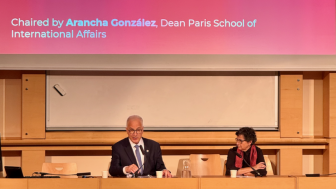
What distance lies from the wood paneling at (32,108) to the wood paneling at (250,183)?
261cm

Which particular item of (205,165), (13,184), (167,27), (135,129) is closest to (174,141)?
(205,165)

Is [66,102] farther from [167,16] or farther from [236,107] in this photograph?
[236,107]

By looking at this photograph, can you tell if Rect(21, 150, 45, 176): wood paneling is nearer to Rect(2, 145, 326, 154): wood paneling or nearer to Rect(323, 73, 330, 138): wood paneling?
Rect(2, 145, 326, 154): wood paneling

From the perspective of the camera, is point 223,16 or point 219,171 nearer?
point 219,171

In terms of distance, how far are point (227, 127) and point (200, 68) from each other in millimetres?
853

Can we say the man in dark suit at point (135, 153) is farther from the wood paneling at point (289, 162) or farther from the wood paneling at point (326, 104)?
the wood paneling at point (326, 104)

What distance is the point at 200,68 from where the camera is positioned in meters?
4.83

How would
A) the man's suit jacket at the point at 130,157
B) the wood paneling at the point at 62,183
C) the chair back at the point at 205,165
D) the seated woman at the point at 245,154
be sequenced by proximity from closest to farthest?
Result: the wood paneling at the point at 62,183
the man's suit jacket at the point at 130,157
the seated woman at the point at 245,154
the chair back at the point at 205,165

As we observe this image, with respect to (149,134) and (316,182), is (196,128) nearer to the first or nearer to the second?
(149,134)

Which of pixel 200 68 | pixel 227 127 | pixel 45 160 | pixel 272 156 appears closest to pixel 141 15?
pixel 200 68

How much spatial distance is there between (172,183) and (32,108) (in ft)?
8.47

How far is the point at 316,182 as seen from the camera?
304cm

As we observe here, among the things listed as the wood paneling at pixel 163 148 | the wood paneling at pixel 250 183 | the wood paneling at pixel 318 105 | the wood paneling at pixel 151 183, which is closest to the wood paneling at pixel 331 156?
the wood paneling at pixel 163 148

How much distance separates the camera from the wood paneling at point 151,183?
2926 mm
